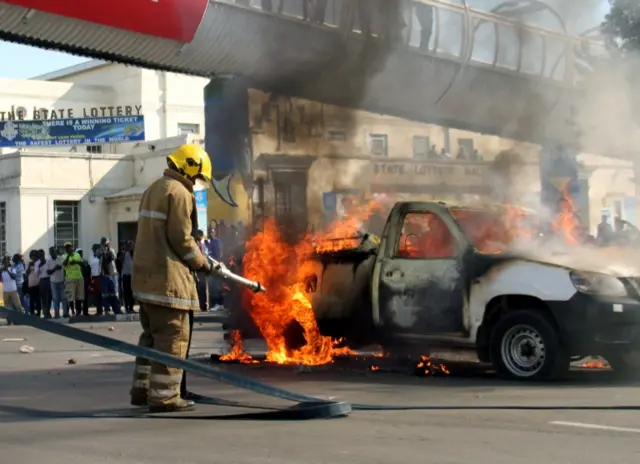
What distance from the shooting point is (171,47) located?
11.5 metres

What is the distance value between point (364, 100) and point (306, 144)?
1.03 meters

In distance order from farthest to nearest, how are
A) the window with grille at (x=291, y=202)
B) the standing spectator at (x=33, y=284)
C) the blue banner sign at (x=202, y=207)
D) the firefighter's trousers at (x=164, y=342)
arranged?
the blue banner sign at (x=202, y=207) → the standing spectator at (x=33, y=284) → the window with grille at (x=291, y=202) → the firefighter's trousers at (x=164, y=342)

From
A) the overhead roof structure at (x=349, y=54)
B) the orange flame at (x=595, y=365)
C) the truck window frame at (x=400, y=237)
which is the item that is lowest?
the orange flame at (x=595, y=365)

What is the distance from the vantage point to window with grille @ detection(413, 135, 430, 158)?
40.8ft

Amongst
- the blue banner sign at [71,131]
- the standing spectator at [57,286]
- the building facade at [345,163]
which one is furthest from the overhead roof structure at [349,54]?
the blue banner sign at [71,131]

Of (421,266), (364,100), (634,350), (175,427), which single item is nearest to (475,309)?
(421,266)

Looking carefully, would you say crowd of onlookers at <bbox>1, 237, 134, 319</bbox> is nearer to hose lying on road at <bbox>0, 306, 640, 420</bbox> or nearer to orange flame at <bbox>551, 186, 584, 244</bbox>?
orange flame at <bbox>551, 186, 584, 244</bbox>

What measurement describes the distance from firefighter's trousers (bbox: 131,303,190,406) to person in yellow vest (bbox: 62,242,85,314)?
43.9ft

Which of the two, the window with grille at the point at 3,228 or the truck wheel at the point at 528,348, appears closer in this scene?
the truck wheel at the point at 528,348

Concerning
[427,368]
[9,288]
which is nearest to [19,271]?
[9,288]

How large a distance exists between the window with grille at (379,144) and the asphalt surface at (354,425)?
11.8ft

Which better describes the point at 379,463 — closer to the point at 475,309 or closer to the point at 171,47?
the point at 475,309

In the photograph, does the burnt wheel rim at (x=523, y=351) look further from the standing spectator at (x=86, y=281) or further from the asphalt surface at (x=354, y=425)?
the standing spectator at (x=86, y=281)

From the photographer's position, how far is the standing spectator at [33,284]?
2033cm
